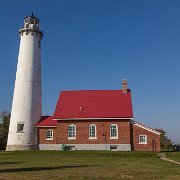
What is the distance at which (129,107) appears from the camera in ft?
133

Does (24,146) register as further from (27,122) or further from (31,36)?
(31,36)

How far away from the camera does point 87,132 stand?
132 feet

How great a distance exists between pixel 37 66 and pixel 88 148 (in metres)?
11.2

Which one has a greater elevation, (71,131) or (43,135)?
(71,131)

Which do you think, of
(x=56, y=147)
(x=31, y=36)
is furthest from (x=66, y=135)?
(x=31, y=36)

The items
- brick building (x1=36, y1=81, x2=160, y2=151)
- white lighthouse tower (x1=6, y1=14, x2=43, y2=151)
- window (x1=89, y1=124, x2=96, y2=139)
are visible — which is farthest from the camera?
white lighthouse tower (x1=6, y1=14, x2=43, y2=151)

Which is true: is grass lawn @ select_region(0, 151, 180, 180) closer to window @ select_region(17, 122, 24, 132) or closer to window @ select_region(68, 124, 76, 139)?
window @ select_region(17, 122, 24, 132)

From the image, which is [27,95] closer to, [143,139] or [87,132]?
[87,132]

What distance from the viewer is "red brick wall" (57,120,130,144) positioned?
39.6 metres

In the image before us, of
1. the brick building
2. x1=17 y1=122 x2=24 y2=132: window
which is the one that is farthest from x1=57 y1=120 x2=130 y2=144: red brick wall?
x1=17 y1=122 x2=24 y2=132: window

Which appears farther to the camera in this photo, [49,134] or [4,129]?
[4,129]

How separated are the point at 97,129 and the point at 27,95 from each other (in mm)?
8837

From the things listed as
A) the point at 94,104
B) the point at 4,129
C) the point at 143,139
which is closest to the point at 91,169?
the point at 143,139

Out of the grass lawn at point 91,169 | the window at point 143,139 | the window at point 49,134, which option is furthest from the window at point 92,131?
the grass lawn at point 91,169
